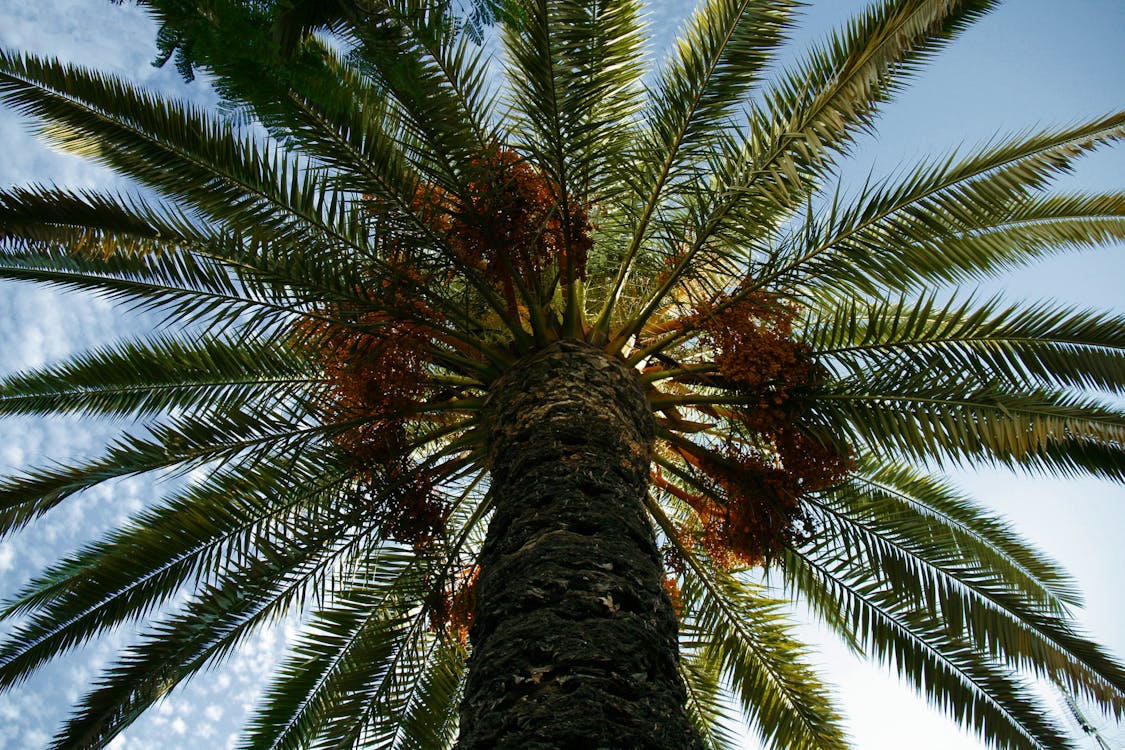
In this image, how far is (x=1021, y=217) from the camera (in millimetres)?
6547

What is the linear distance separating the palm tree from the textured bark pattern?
7 cm

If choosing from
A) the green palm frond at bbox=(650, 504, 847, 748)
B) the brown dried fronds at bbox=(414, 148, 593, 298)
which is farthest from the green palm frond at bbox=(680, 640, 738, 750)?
the brown dried fronds at bbox=(414, 148, 593, 298)

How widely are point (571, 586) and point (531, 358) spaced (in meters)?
2.22

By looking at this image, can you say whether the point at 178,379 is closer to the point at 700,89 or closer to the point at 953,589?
the point at 700,89

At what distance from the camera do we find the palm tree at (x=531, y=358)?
5297 mm

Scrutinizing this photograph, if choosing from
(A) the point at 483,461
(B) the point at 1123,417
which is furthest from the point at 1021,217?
(A) the point at 483,461

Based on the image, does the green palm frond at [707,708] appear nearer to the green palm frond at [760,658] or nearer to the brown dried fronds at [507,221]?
the green palm frond at [760,658]

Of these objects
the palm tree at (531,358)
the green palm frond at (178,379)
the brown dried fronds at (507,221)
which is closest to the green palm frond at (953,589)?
the palm tree at (531,358)

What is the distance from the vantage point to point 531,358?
5.41 m

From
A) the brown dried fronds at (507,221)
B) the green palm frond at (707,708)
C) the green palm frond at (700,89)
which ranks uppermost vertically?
the green palm frond at (700,89)

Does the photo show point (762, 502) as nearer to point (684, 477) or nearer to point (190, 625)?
point (684, 477)

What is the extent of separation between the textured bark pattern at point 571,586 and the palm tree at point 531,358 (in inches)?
2.6

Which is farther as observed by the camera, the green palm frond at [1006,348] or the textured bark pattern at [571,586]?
the green palm frond at [1006,348]

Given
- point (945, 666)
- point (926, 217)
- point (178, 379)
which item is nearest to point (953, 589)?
point (945, 666)
